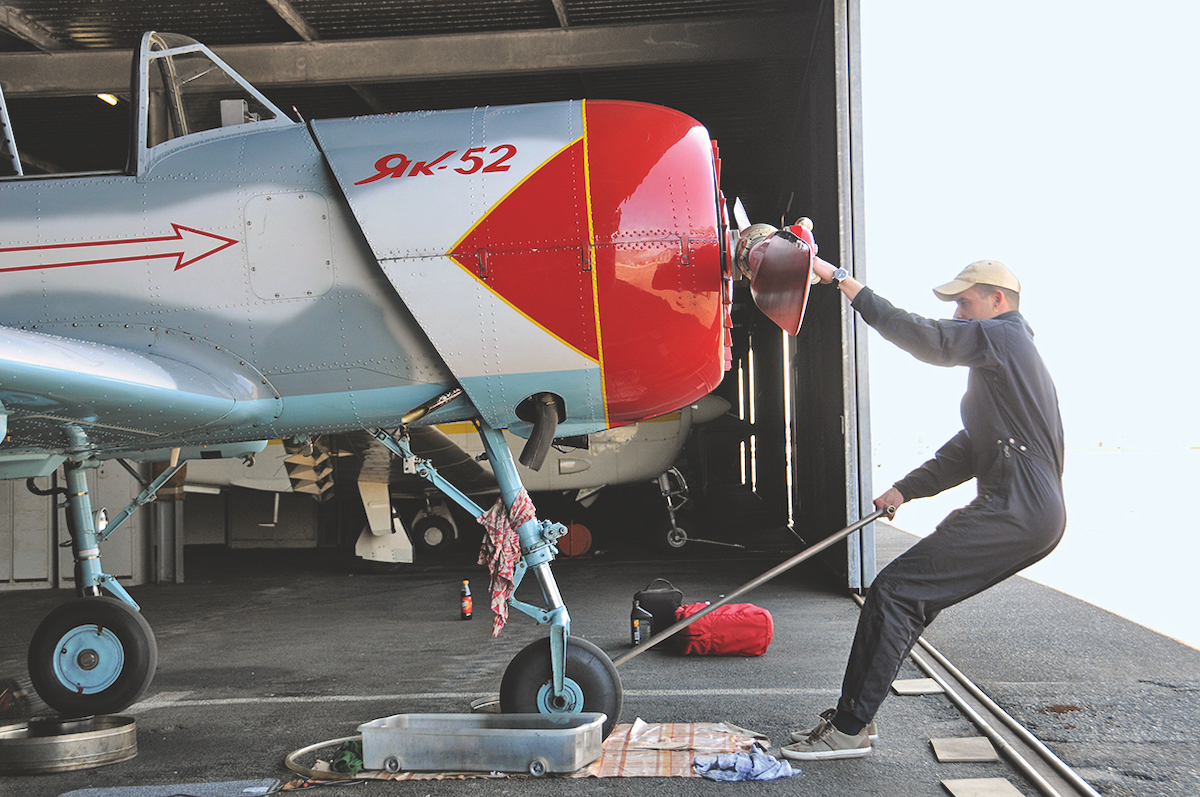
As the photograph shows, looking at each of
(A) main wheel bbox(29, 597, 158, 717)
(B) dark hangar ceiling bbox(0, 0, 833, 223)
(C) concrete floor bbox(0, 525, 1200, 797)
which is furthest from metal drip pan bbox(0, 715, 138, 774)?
(B) dark hangar ceiling bbox(0, 0, 833, 223)

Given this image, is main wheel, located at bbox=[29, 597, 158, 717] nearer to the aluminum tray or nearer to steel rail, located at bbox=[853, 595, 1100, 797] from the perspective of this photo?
the aluminum tray

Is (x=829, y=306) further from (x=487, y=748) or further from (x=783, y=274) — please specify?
(x=487, y=748)

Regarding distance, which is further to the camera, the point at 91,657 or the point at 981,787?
the point at 91,657

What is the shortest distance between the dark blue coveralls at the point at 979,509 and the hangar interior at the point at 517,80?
356 centimetres

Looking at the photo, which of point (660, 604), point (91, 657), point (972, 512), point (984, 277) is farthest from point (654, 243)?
point (91, 657)

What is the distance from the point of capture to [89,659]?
386 cm

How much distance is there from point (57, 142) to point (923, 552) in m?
11.3

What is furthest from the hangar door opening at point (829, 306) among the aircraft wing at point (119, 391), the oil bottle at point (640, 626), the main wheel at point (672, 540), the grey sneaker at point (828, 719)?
the aircraft wing at point (119, 391)

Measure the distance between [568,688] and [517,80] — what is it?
23.6ft

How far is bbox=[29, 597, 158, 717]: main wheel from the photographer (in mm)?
3818

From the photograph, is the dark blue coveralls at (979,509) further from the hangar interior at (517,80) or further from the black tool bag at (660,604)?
the hangar interior at (517,80)

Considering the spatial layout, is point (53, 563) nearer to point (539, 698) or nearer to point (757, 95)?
point (539, 698)

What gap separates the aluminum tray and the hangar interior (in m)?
4.13

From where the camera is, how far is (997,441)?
299cm
